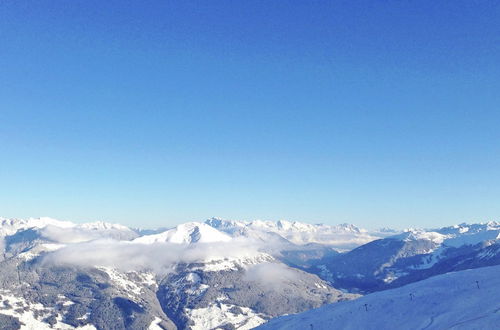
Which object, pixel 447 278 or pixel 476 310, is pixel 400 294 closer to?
pixel 447 278

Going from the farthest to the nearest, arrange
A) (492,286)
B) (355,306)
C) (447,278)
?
(447,278) → (355,306) → (492,286)

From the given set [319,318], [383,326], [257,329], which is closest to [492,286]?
[383,326]

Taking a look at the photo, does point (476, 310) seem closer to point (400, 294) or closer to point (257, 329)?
point (400, 294)

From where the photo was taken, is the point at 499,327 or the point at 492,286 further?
the point at 492,286

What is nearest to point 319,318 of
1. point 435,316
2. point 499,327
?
point 435,316

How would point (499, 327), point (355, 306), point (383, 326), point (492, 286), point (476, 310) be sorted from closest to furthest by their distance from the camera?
1. point (499, 327)
2. point (476, 310)
3. point (383, 326)
4. point (492, 286)
5. point (355, 306)

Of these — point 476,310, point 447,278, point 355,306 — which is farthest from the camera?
point 447,278
